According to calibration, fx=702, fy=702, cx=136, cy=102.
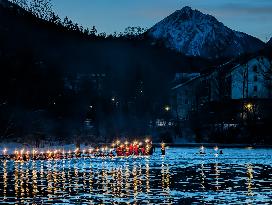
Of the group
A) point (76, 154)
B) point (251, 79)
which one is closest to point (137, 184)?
point (76, 154)

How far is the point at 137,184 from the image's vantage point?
100 ft

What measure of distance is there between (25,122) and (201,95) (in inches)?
1744

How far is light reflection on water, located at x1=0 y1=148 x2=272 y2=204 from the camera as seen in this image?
25219 millimetres

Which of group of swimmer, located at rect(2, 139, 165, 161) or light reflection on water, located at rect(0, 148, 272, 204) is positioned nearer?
light reflection on water, located at rect(0, 148, 272, 204)

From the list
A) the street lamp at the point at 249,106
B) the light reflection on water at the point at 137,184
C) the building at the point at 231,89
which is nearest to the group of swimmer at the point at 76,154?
the light reflection on water at the point at 137,184

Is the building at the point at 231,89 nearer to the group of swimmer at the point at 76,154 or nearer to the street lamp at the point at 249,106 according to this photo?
the street lamp at the point at 249,106

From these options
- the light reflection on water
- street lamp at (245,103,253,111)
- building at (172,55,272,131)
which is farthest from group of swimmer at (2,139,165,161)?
street lamp at (245,103,253,111)

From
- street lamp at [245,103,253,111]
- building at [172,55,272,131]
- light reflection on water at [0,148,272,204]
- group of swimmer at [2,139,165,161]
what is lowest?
light reflection on water at [0,148,272,204]

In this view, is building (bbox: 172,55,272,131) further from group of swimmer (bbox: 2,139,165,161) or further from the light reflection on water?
the light reflection on water

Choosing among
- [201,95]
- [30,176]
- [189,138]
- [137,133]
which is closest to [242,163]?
[30,176]

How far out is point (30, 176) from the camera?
36.1 metres

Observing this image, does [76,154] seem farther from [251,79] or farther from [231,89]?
[231,89]

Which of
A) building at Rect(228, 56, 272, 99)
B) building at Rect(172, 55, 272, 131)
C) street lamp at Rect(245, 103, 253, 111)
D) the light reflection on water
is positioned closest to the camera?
the light reflection on water

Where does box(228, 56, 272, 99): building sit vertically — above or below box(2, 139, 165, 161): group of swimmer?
above
